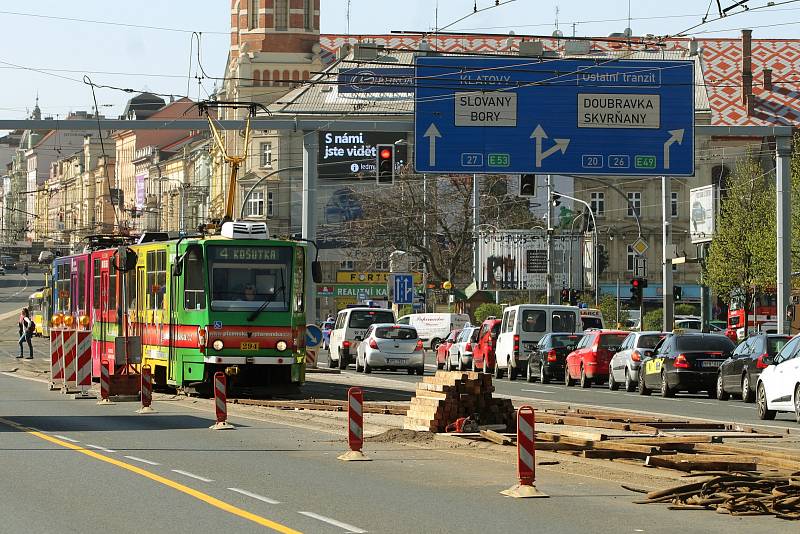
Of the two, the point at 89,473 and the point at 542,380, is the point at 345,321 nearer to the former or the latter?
the point at 542,380

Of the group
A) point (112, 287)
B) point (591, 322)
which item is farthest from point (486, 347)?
point (112, 287)

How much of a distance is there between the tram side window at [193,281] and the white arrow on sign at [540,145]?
509 inches

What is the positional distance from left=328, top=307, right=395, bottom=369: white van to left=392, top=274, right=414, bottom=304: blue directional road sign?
15.9 metres

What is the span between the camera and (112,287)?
34125 millimetres

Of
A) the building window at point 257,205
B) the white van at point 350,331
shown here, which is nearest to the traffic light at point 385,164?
the white van at point 350,331

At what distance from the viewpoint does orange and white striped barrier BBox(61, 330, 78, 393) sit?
2995cm

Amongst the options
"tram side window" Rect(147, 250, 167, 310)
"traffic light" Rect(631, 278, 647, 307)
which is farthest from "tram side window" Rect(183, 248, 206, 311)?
"traffic light" Rect(631, 278, 647, 307)

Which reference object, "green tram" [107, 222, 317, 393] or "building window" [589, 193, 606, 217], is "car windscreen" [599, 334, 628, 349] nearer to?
"green tram" [107, 222, 317, 393]

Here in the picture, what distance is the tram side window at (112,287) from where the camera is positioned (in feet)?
111

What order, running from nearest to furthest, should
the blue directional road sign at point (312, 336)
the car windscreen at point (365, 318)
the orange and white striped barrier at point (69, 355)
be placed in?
the orange and white striped barrier at point (69, 355) → the blue directional road sign at point (312, 336) → the car windscreen at point (365, 318)

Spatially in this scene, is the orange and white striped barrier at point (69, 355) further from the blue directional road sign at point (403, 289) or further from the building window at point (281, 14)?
the building window at point (281, 14)

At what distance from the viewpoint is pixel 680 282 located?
105 meters

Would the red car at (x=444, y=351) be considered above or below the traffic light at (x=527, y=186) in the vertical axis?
below

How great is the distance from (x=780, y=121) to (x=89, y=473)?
287ft
